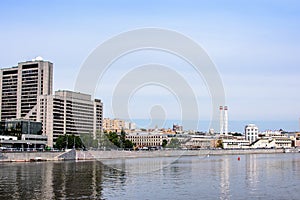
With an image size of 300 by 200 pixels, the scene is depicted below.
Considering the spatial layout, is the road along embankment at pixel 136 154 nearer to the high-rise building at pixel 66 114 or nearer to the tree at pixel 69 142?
the tree at pixel 69 142

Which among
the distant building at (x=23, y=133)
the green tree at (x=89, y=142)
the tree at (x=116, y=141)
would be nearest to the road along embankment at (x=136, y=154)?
the green tree at (x=89, y=142)

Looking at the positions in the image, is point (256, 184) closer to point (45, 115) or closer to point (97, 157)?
point (97, 157)

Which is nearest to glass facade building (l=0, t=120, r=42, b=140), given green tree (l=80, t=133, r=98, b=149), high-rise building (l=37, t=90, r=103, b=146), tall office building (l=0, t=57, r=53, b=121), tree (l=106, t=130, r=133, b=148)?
high-rise building (l=37, t=90, r=103, b=146)

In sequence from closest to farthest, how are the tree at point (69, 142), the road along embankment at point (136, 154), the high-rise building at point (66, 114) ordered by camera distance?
1. the road along embankment at point (136, 154)
2. the tree at point (69, 142)
3. the high-rise building at point (66, 114)

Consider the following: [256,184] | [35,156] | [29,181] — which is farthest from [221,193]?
[35,156]

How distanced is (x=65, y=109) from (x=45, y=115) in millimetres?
9149

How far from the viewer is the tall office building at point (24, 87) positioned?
180 meters

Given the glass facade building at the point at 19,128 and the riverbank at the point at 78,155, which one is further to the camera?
the glass facade building at the point at 19,128

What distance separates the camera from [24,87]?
185 meters

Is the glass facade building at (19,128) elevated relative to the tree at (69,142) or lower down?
elevated

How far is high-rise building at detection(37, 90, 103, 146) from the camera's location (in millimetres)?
169375

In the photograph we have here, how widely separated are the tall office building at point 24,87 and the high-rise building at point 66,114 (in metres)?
6.97

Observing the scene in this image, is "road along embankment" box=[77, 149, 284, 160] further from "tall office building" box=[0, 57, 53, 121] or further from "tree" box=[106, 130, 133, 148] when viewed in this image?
"tall office building" box=[0, 57, 53, 121]

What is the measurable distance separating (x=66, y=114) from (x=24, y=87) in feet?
73.5
